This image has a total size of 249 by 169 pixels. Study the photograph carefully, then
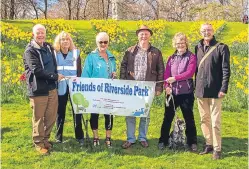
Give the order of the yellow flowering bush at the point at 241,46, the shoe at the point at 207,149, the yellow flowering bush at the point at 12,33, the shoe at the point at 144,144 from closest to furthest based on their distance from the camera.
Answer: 1. the shoe at the point at 207,149
2. the shoe at the point at 144,144
3. the yellow flowering bush at the point at 12,33
4. the yellow flowering bush at the point at 241,46

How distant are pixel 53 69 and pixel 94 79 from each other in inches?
26.1

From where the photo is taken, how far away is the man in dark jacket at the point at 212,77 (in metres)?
5.45

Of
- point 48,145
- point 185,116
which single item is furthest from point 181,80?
point 48,145

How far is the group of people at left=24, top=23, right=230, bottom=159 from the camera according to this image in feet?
17.9

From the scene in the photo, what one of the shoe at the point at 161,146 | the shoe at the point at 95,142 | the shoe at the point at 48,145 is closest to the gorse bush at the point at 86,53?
the shoe at the point at 48,145

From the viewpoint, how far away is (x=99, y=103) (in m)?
5.95

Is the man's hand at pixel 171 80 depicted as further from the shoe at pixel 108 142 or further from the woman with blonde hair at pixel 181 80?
the shoe at pixel 108 142

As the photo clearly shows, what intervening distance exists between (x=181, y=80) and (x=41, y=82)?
7.03 feet

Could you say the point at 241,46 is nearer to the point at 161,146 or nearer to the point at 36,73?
the point at 161,146

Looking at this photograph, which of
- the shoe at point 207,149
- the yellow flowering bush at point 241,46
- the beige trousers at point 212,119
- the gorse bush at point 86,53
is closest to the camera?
the beige trousers at point 212,119

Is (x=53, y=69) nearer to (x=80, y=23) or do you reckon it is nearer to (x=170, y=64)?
(x=170, y=64)

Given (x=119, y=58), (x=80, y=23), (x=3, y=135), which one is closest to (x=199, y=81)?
(x=3, y=135)

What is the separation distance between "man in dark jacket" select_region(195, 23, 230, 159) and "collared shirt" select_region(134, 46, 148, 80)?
0.84 m

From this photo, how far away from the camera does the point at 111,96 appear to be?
5980mm
